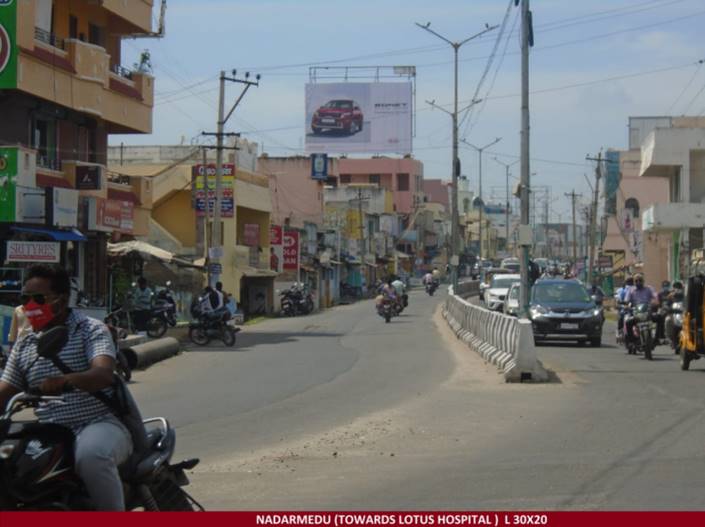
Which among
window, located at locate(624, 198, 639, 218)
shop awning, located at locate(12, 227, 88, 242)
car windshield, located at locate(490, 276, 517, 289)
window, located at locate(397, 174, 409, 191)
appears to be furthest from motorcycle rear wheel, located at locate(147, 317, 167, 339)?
window, located at locate(397, 174, 409, 191)

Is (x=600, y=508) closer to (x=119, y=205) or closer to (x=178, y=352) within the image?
(x=178, y=352)

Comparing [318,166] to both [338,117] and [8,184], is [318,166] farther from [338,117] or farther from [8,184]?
[8,184]

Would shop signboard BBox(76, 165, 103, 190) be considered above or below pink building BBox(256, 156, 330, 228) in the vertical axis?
below

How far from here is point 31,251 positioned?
23188 mm

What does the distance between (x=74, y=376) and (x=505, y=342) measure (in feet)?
53.0

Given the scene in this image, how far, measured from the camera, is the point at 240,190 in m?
57.7

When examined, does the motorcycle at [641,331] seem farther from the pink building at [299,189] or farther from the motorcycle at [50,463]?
the pink building at [299,189]

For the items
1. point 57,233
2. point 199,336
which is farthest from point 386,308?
point 57,233

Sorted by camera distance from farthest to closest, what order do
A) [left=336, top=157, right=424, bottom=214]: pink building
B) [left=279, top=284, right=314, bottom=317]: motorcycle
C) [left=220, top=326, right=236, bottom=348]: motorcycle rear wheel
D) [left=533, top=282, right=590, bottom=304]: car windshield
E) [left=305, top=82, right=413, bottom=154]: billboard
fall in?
1. [left=336, top=157, right=424, bottom=214]: pink building
2. [left=305, top=82, right=413, bottom=154]: billboard
3. [left=279, top=284, right=314, bottom=317]: motorcycle
4. [left=220, top=326, right=236, bottom=348]: motorcycle rear wheel
5. [left=533, top=282, right=590, bottom=304]: car windshield

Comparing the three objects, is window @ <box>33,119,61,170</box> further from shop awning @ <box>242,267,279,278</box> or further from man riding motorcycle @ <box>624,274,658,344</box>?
shop awning @ <box>242,267,279,278</box>

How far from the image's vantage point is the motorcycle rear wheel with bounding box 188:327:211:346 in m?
31.1

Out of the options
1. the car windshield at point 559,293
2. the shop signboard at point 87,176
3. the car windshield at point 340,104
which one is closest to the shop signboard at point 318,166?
the car windshield at point 340,104

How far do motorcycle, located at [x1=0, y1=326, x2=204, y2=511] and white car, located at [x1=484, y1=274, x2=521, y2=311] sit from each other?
42350mm
